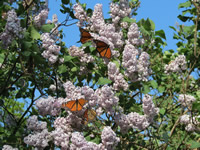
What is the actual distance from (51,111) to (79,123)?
44cm

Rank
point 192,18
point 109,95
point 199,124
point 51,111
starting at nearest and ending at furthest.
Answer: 1. point 109,95
2. point 51,111
3. point 199,124
4. point 192,18

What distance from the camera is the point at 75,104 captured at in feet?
12.1

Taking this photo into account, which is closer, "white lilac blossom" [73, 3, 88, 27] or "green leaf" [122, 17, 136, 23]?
"green leaf" [122, 17, 136, 23]

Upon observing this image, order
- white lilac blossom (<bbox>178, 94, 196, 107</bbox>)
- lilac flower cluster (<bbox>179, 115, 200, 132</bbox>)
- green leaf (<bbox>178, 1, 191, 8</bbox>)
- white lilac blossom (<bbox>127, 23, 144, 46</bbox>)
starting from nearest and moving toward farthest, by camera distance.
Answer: white lilac blossom (<bbox>127, 23, 144, 46</bbox>) → white lilac blossom (<bbox>178, 94, 196, 107</bbox>) → lilac flower cluster (<bbox>179, 115, 200, 132</bbox>) → green leaf (<bbox>178, 1, 191, 8</bbox>)

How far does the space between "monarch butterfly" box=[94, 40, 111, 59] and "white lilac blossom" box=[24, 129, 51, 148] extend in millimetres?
1321

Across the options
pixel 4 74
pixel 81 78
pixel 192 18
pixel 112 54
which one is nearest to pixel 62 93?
pixel 81 78

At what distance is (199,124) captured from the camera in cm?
530

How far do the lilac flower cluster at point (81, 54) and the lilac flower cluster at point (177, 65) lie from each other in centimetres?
152

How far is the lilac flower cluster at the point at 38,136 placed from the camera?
3.71 meters

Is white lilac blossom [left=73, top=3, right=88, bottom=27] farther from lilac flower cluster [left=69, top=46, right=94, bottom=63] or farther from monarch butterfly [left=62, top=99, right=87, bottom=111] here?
monarch butterfly [left=62, top=99, right=87, bottom=111]

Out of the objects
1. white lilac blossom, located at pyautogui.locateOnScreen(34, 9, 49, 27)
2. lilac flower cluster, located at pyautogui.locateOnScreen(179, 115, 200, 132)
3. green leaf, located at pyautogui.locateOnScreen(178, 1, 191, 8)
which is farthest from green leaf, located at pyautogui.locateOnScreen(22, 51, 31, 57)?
green leaf, located at pyautogui.locateOnScreen(178, 1, 191, 8)

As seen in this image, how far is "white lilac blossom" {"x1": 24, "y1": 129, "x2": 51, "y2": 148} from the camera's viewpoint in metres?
3.71

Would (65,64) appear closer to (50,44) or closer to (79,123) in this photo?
(50,44)

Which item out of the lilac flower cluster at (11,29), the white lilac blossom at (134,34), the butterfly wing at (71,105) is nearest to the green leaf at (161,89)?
the white lilac blossom at (134,34)
